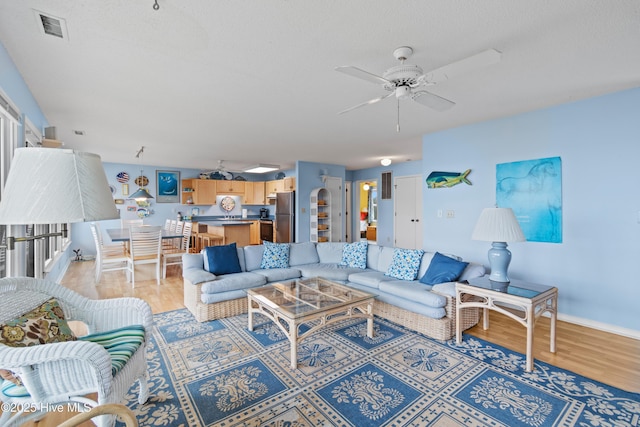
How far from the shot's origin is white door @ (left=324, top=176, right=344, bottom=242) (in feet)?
25.7

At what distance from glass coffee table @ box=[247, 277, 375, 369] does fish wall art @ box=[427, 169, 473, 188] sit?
2422 mm

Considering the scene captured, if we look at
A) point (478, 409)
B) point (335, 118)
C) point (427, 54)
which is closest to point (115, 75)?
point (335, 118)

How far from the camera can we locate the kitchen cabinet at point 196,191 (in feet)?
28.4

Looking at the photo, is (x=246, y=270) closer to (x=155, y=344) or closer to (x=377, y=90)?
(x=155, y=344)

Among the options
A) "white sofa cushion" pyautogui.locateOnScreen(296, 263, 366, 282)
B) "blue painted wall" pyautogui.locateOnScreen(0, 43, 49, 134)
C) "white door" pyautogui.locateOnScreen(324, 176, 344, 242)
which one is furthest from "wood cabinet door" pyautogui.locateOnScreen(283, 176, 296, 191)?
"blue painted wall" pyautogui.locateOnScreen(0, 43, 49, 134)

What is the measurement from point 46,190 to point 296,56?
1854mm

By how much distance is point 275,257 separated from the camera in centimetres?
421

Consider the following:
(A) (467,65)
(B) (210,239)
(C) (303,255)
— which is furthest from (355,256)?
(B) (210,239)

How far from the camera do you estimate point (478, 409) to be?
191cm

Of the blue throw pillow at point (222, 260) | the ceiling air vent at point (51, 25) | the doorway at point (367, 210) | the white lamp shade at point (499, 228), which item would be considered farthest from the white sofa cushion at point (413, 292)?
the doorway at point (367, 210)

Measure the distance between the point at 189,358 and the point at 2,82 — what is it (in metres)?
2.54

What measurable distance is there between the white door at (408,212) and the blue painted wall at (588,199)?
3424 mm

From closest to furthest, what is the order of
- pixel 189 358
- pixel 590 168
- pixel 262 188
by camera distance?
pixel 189 358 → pixel 590 168 → pixel 262 188

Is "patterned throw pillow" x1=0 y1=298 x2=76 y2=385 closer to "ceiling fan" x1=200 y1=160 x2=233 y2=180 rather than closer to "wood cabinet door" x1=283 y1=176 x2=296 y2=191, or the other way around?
"wood cabinet door" x1=283 y1=176 x2=296 y2=191
